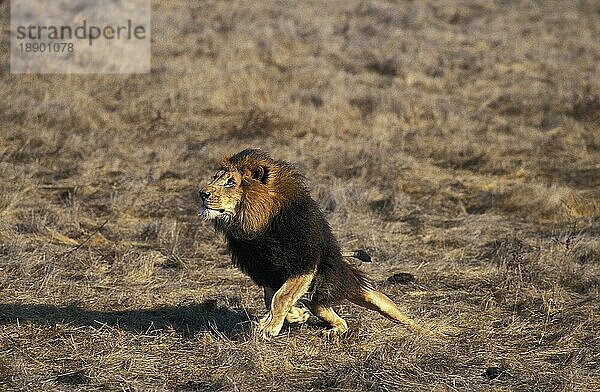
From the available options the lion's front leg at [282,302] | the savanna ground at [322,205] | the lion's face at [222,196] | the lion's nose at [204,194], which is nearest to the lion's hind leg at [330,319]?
the savanna ground at [322,205]

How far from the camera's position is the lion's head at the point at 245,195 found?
18.7 ft

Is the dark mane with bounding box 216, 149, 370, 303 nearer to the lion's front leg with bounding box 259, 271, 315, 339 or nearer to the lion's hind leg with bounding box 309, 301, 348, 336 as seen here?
the lion's front leg with bounding box 259, 271, 315, 339

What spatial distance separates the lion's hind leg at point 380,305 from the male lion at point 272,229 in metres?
0.31

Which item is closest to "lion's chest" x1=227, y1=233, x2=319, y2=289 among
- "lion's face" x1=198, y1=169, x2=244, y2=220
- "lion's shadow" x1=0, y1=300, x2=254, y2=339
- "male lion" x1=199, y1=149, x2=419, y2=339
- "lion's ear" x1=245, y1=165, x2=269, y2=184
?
"male lion" x1=199, y1=149, x2=419, y2=339

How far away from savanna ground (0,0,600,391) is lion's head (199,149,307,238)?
32.9 inches

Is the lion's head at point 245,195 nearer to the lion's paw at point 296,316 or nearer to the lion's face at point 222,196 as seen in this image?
the lion's face at point 222,196

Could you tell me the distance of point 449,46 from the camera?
22234 millimetres

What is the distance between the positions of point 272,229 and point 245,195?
0.98ft

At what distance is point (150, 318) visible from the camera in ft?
22.4

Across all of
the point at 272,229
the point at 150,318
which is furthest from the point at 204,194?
the point at 150,318

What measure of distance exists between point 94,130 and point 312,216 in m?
8.72

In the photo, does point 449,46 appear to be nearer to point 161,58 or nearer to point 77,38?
point 161,58

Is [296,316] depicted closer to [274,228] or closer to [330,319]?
[330,319]

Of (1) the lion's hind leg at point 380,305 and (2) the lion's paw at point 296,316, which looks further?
(2) the lion's paw at point 296,316
